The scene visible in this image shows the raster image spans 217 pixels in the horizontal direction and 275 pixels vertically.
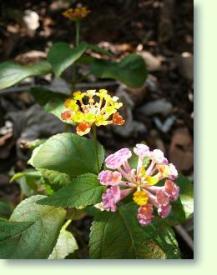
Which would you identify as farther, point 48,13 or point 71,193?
point 48,13

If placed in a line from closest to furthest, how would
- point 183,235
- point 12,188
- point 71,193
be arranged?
1. point 71,193
2. point 183,235
3. point 12,188

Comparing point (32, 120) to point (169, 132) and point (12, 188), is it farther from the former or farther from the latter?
point (169, 132)

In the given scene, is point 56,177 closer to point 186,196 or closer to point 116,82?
point 186,196

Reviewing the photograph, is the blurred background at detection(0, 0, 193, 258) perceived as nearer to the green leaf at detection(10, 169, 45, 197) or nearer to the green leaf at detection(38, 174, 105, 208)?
the green leaf at detection(10, 169, 45, 197)

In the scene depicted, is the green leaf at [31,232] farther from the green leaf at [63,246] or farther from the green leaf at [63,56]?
the green leaf at [63,56]

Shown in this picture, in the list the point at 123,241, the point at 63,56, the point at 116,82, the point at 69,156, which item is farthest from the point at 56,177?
the point at 116,82

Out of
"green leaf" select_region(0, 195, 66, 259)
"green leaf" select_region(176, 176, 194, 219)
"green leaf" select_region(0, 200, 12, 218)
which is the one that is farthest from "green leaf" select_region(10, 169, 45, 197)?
"green leaf" select_region(176, 176, 194, 219)
